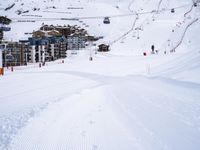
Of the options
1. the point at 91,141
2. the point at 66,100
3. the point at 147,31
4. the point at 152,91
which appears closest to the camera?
the point at 91,141

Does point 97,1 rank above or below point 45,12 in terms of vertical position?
above

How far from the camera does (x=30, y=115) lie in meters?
9.68

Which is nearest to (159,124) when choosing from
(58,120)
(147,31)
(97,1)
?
(58,120)

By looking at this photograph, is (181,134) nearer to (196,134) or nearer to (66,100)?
(196,134)

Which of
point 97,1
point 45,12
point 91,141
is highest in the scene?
point 97,1

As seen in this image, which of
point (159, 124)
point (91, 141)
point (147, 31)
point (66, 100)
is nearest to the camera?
point (91, 141)

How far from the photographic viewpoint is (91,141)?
703 centimetres

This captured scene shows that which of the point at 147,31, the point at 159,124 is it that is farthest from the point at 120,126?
the point at 147,31

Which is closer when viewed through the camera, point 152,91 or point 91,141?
point 91,141

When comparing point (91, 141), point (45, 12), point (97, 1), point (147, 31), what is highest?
point (97, 1)

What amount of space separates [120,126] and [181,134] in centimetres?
175

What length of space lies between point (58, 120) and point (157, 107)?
3555 millimetres

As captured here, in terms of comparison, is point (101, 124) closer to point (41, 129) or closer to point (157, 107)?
point (41, 129)

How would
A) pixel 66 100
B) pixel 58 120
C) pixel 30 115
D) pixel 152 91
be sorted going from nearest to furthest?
pixel 58 120 < pixel 30 115 < pixel 66 100 < pixel 152 91
